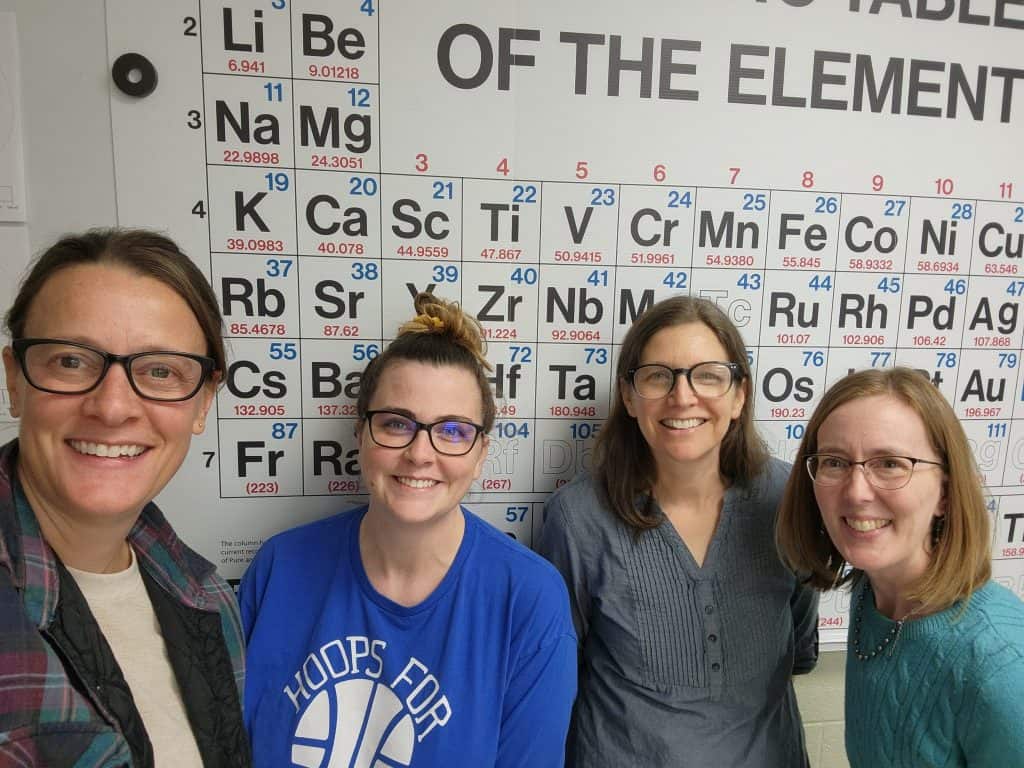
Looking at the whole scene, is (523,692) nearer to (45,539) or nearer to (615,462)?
(615,462)

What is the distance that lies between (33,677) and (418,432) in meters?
0.59

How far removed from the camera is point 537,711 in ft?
3.34

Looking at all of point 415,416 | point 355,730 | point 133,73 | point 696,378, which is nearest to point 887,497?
point 696,378

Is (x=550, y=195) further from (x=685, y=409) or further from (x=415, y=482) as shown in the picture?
(x=415, y=482)

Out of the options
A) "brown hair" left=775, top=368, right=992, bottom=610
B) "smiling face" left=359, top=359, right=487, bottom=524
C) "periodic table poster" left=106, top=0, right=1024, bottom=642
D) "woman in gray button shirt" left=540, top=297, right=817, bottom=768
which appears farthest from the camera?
"periodic table poster" left=106, top=0, right=1024, bottom=642

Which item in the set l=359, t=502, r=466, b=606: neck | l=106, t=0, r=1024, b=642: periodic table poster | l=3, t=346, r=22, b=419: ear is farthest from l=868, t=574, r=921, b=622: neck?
l=3, t=346, r=22, b=419: ear

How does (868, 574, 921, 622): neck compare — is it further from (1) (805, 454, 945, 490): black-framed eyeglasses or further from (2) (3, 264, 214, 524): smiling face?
(2) (3, 264, 214, 524): smiling face

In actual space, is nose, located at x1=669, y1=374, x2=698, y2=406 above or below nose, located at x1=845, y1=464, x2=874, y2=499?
above

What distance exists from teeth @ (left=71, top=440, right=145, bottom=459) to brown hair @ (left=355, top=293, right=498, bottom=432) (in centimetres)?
42

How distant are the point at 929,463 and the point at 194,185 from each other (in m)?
1.53

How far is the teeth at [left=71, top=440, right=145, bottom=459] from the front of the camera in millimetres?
696

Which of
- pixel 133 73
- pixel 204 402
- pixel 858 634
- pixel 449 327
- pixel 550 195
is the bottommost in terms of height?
pixel 858 634

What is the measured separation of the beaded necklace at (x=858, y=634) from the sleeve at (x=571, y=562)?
1.67 feet

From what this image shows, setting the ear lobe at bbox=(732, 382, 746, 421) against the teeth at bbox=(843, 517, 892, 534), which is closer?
the teeth at bbox=(843, 517, 892, 534)
